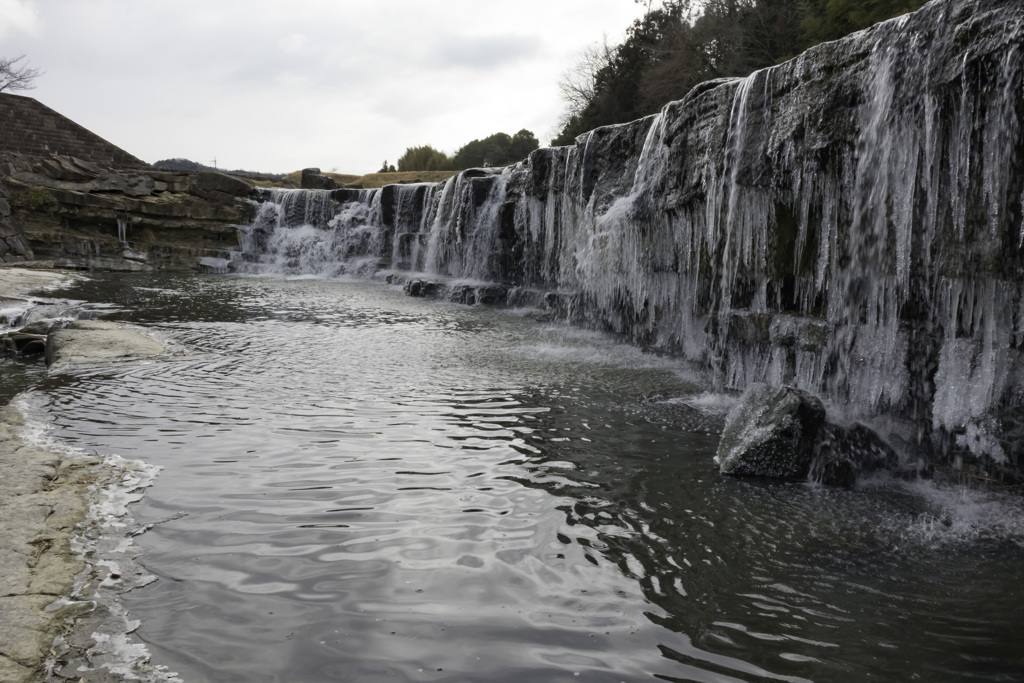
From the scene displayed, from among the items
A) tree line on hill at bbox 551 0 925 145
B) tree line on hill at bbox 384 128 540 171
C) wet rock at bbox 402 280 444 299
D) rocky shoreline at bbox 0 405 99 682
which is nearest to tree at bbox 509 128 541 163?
tree line on hill at bbox 384 128 540 171

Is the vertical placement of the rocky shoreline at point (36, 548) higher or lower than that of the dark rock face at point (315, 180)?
lower

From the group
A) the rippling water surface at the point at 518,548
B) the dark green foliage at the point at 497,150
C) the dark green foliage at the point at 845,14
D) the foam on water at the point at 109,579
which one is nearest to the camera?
the foam on water at the point at 109,579

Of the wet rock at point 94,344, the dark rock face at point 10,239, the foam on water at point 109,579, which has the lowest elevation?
the foam on water at point 109,579

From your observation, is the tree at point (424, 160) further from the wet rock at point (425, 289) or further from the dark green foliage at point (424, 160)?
the wet rock at point (425, 289)

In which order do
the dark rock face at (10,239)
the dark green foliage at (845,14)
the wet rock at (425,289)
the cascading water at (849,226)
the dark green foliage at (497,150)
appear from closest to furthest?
the cascading water at (849,226) < the dark green foliage at (845,14) < the wet rock at (425,289) < the dark rock face at (10,239) < the dark green foliage at (497,150)

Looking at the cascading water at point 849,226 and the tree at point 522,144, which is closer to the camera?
the cascading water at point 849,226

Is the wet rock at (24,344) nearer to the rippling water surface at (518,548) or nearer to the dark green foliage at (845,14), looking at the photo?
the rippling water surface at (518,548)

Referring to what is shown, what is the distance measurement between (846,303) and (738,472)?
2569 mm

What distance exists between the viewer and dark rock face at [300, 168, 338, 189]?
31.2 meters

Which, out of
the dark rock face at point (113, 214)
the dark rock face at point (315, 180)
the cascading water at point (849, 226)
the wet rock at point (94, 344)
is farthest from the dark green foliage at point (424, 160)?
the wet rock at point (94, 344)

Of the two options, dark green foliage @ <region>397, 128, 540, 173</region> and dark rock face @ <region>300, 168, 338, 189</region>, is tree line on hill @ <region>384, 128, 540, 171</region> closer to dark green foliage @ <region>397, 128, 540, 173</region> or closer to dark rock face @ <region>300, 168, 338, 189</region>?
dark green foliage @ <region>397, 128, 540, 173</region>

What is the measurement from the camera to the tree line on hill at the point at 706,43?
47.2 ft

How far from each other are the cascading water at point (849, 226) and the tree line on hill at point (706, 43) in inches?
261

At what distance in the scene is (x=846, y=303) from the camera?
625cm
